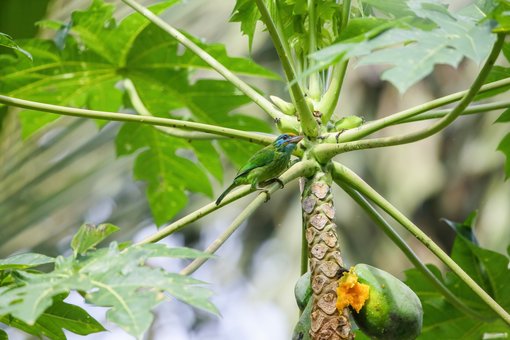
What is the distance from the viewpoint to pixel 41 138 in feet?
12.4

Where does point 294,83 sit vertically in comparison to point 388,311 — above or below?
above

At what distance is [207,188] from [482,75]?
1364 millimetres

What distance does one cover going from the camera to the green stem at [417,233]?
162cm

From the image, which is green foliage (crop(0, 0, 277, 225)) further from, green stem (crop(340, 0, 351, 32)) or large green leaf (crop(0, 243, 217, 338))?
large green leaf (crop(0, 243, 217, 338))

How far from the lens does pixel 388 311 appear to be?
150 centimetres

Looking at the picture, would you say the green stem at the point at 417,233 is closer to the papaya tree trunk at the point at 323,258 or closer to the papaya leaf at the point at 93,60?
the papaya tree trunk at the point at 323,258

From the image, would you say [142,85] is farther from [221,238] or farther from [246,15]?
[221,238]

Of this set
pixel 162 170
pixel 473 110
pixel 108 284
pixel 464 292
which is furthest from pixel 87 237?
pixel 162 170

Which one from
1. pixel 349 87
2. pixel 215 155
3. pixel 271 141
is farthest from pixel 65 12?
pixel 349 87

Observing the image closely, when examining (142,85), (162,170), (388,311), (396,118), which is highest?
(142,85)

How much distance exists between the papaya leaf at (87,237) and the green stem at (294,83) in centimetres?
48

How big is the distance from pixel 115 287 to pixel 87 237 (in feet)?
0.79

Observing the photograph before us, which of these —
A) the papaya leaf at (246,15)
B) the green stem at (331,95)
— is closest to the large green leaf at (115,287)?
the green stem at (331,95)

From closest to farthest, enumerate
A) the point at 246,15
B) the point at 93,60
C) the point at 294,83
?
the point at 294,83, the point at 246,15, the point at 93,60
